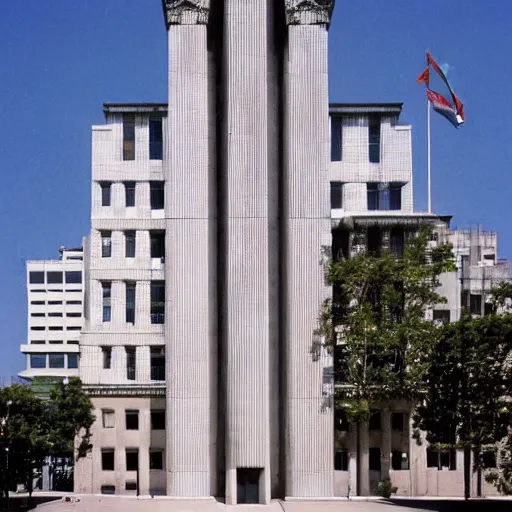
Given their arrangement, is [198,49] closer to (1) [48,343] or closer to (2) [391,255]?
(2) [391,255]

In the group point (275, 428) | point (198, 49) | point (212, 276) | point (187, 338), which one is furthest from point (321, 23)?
point (275, 428)

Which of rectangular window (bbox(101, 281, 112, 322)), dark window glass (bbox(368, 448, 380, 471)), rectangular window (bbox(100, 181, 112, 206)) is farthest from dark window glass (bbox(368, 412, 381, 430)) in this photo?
rectangular window (bbox(100, 181, 112, 206))

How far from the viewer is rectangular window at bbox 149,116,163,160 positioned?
45000 mm

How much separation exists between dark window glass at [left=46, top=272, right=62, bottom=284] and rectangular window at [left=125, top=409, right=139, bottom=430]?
181ft

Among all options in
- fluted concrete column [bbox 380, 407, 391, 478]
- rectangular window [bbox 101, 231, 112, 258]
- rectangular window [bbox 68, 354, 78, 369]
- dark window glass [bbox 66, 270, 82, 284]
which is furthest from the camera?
dark window glass [bbox 66, 270, 82, 284]

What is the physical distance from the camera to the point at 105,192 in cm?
4478

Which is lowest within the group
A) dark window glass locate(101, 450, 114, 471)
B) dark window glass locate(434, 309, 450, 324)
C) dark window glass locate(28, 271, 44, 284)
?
dark window glass locate(101, 450, 114, 471)

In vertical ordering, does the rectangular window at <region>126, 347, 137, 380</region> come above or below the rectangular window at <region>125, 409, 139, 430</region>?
above

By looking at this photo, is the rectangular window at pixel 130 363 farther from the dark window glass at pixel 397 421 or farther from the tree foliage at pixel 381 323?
the dark window glass at pixel 397 421

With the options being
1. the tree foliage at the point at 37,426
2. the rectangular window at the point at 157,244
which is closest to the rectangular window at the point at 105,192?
the rectangular window at the point at 157,244

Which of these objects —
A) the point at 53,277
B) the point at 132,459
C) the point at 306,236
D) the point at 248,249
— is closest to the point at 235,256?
the point at 248,249

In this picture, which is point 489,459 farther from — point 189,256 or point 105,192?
point 105,192

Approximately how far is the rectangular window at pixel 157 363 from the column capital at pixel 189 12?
16.4 m

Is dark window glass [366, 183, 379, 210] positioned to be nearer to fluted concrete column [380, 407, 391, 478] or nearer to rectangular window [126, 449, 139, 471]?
fluted concrete column [380, 407, 391, 478]
